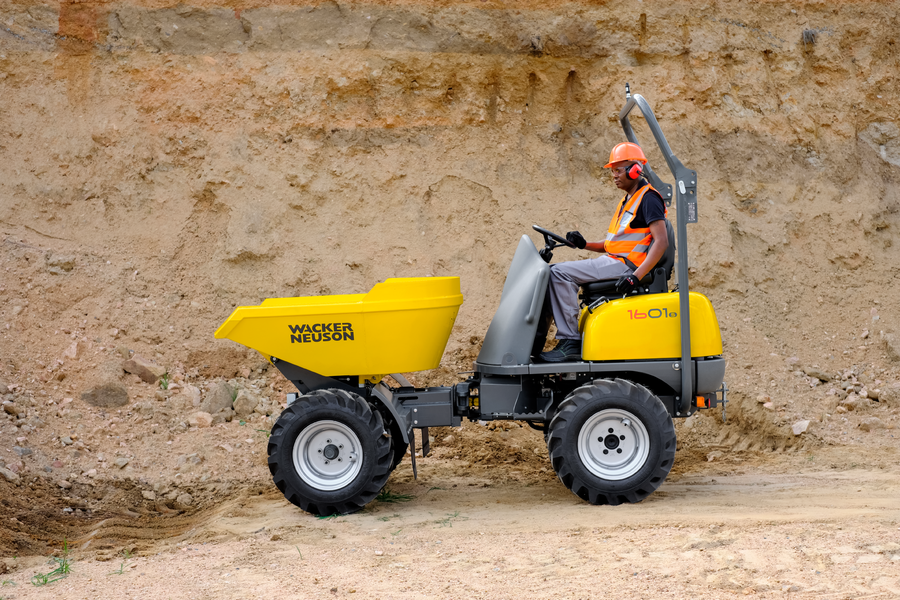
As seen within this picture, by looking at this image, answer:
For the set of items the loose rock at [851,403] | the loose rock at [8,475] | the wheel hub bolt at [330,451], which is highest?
the loose rock at [851,403]

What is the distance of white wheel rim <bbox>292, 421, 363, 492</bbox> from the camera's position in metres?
5.74

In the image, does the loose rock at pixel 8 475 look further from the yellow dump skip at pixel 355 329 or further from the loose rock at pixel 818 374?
the loose rock at pixel 818 374

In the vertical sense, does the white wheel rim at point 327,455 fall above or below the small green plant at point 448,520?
above

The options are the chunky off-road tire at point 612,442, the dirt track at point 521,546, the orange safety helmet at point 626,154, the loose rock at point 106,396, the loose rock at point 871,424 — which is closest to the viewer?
the dirt track at point 521,546

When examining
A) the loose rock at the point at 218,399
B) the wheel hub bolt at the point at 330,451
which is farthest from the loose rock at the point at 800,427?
the loose rock at the point at 218,399

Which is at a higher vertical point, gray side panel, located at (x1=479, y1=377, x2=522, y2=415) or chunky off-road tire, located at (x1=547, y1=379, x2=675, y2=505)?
gray side panel, located at (x1=479, y1=377, x2=522, y2=415)

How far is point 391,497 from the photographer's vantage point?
631 cm

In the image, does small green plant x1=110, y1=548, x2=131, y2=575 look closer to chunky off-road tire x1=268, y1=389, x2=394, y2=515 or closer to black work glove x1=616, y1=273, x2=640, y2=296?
chunky off-road tire x1=268, y1=389, x2=394, y2=515

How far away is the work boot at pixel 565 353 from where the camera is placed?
595 cm

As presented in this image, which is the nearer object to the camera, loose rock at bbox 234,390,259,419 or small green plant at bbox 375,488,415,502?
small green plant at bbox 375,488,415,502

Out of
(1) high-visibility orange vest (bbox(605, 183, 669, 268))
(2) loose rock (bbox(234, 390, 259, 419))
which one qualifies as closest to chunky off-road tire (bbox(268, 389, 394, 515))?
Answer: (1) high-visibility orange vest (bbox(605, 183, 669, 268))

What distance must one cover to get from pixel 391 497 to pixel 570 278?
207cm

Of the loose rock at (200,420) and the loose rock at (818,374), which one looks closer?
the loose rock at (200,420)

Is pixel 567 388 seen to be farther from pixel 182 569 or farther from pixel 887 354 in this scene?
pixel 887 354
